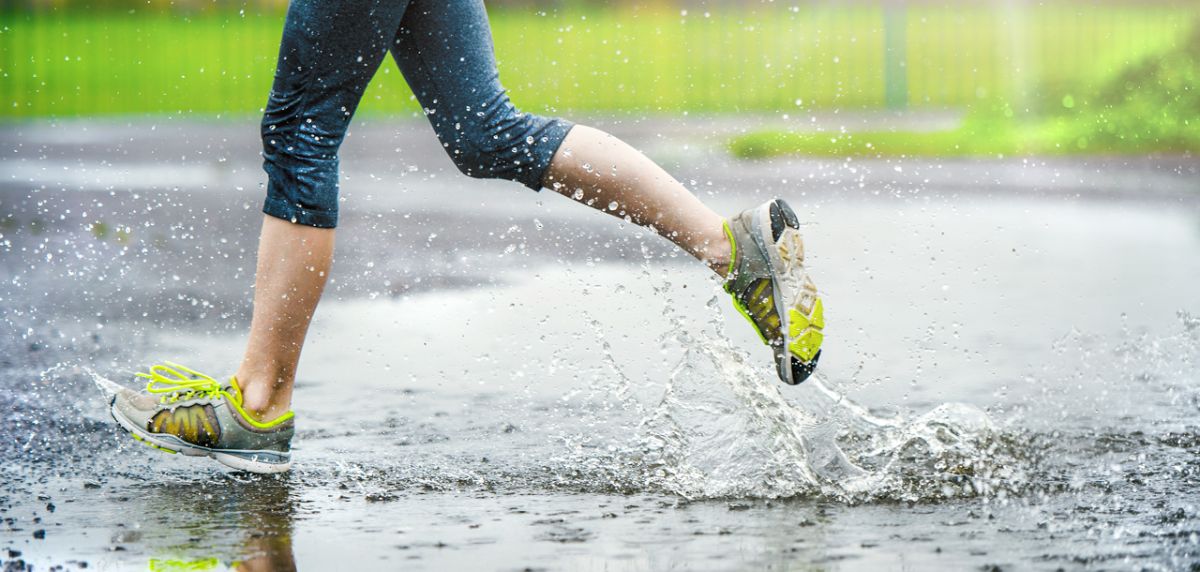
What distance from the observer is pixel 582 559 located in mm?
3434

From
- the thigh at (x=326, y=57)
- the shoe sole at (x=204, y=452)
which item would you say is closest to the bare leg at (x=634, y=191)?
the thigh at (x=326, y=57)

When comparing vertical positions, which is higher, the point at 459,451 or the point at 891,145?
the point at 891,145

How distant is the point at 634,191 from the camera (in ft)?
14.0

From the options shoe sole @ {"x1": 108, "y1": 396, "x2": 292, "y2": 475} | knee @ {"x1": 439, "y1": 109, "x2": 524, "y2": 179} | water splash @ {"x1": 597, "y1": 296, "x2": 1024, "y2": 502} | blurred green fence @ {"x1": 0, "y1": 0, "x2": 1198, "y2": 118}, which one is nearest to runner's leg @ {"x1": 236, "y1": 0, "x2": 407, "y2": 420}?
shoe sole @ {"x1": 108, "y1": 396, "x2": 292, "y2": 475}

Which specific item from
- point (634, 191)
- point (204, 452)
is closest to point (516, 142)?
point (634, 191)

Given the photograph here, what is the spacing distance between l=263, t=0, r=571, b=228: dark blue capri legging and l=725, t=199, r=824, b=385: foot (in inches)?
19.0

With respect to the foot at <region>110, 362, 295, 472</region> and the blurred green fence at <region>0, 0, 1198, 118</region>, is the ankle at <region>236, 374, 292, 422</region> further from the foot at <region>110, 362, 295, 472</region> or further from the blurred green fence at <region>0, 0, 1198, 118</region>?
the blurred green fence at <region>0, 0, 1198, 118</region>

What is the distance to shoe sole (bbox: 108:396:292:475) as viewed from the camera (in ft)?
14.1

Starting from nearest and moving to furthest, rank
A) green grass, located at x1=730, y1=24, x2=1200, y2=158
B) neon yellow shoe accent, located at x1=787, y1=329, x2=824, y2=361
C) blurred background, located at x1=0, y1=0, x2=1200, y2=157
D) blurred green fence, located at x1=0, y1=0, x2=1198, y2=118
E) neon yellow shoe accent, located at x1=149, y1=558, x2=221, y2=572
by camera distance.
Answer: neon yellow shoe accent, located at x1=149, y1=558, x2=221, y2=572 < neon yellow shoe accent, located at x1=787, y1=329, x2=824, y2=361 < green grass, located at x1=730, y1=24, x2=1200, y2=158 < blurred background, located at x1=0, y1=0, x2=1200, y2=157 < blurred green fence, located at x1=0, y1=0, x2=1198, y2=118

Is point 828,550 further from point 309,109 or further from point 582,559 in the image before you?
point 309,109

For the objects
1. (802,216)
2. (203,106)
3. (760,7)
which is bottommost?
(802,216)

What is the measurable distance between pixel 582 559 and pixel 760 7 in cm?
2304

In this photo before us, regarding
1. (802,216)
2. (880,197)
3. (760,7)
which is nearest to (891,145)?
(880,197)

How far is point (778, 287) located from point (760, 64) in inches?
687
